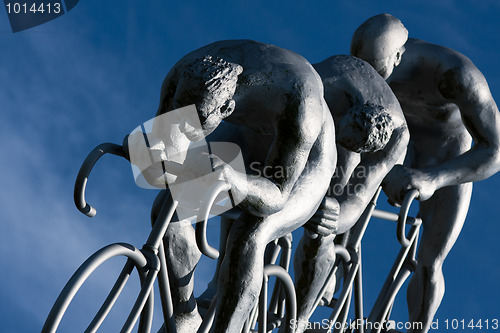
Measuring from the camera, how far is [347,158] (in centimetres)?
475

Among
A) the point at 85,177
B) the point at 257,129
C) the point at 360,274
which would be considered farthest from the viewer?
the point at 360,274

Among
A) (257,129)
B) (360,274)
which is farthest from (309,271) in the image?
(257,129)

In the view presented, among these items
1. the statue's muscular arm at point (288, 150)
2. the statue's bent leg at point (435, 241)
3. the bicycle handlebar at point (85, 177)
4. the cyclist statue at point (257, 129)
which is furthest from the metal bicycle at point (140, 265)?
the statue's bent leg at point (435, 241)

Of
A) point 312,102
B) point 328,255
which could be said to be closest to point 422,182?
point 328,255

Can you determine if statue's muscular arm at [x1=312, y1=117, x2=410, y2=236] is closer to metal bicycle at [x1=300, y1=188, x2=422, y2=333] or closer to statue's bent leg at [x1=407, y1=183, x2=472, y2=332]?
metal bicycle at [x1=300, y1=188, x2=422, y2=333]

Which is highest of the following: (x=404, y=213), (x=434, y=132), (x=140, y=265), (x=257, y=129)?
(x=434, y=132)

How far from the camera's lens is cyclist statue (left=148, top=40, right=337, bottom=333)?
3.88m

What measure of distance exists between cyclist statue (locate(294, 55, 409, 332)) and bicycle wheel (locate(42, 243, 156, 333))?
3.06ft

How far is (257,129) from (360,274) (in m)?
1.47

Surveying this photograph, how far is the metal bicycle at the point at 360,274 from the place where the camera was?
5.11 m

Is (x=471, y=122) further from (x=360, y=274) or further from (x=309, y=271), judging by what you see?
(x=309, y=271)

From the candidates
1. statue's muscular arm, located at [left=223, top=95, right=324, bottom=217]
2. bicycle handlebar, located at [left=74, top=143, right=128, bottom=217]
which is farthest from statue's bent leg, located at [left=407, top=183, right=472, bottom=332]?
bicycle handlebar, located at [left=74, top=143, right=128, bottom=217]

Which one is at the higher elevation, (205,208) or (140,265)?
(205,208)

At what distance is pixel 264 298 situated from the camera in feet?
14.6
